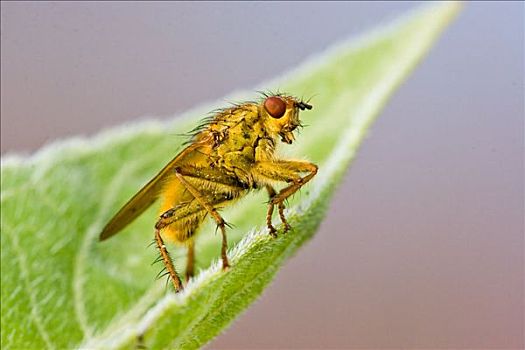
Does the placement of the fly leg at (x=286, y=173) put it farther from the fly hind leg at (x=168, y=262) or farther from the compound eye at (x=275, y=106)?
the fly hind leg at (x=168, y=262)

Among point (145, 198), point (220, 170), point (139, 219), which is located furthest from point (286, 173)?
point (139, 219)

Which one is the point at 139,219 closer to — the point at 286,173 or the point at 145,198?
the point at 145,198

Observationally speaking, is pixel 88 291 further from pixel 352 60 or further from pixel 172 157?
pixel 352 60

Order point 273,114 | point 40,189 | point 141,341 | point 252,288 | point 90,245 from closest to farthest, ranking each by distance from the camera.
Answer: point 141,341, point 252,288, point 40,189, point 90,245, point 273,114

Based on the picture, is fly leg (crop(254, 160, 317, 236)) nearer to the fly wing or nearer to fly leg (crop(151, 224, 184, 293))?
the fly wing

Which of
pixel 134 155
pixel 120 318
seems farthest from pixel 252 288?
pixel 134 155

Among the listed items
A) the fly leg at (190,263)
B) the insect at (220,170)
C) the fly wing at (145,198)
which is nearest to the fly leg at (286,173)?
the insect at (220,170)

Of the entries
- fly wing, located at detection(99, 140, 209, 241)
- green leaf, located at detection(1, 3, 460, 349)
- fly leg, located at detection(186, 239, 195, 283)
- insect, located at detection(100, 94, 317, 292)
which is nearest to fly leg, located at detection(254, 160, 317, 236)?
insect, located at detection(100, 94, 317, 292)
